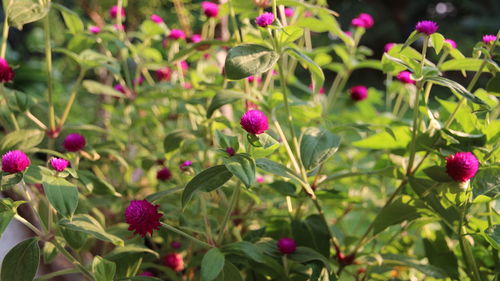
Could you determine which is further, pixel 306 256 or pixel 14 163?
pixel 306 256

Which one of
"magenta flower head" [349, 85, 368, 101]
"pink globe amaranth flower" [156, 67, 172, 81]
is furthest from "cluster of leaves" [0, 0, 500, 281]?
"pink globe amaranth flower" [156, 67, 172, 81]

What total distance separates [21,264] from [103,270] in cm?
12

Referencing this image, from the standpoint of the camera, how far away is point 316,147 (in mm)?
730

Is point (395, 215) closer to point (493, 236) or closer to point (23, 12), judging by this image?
point (493, 236)

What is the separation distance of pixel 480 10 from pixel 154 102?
649 centimetres

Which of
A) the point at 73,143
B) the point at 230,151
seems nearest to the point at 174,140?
the point at 73,143

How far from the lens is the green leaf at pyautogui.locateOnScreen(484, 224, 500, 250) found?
673 millimetres

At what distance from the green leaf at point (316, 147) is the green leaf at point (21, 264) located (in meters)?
0.40

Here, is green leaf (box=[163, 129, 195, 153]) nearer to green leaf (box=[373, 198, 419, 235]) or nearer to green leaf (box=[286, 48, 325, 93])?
green leaf (box=[286, 48, 325, 93])

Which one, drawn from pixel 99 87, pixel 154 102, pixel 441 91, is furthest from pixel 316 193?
pixel 441 91

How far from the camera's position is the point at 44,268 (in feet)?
3.30

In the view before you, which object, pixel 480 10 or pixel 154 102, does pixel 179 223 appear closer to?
pixel 154 102

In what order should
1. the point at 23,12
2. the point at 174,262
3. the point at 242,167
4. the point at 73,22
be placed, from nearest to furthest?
the point at 242,167 → the point at 23,12 → the point at 174,262 → the point at 73,22

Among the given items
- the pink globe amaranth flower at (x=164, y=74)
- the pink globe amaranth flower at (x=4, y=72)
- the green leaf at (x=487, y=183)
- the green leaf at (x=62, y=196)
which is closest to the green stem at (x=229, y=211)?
the green leaf at (x=62, y=196)
